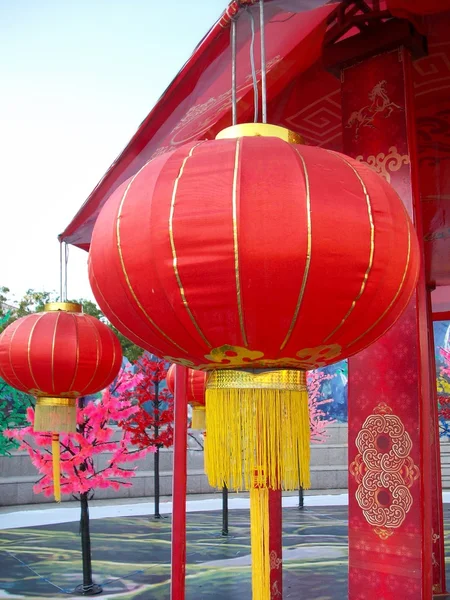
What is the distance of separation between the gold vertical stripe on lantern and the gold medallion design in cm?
98

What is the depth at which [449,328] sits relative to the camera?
18031mm

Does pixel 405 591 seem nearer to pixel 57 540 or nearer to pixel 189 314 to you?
pixel 189 314

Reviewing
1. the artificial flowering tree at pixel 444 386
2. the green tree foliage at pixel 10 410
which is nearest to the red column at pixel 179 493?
the green tree foliage at pixel 10 410

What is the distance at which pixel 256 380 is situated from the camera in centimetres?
169

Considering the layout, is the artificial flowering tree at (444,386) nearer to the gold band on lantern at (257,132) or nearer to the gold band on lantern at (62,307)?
the gold band on lantern at (62,307)

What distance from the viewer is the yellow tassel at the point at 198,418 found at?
6.52m

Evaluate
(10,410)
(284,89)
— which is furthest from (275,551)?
(10,410)

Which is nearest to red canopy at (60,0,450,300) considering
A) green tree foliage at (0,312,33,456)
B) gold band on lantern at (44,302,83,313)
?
gold band on lantern at (44,302,83,313)

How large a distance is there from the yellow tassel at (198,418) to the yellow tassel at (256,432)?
480 cm

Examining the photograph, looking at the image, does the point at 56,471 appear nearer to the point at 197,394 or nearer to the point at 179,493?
the point at 179,493

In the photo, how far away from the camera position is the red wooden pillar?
8.19ft

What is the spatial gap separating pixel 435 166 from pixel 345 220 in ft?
10.9

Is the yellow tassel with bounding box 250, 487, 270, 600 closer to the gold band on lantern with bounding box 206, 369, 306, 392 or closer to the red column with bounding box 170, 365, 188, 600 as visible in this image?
the gold band on lantern with bounding box 206, 369, 306, 392

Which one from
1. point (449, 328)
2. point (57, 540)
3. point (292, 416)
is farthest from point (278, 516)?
point (449, 328)
